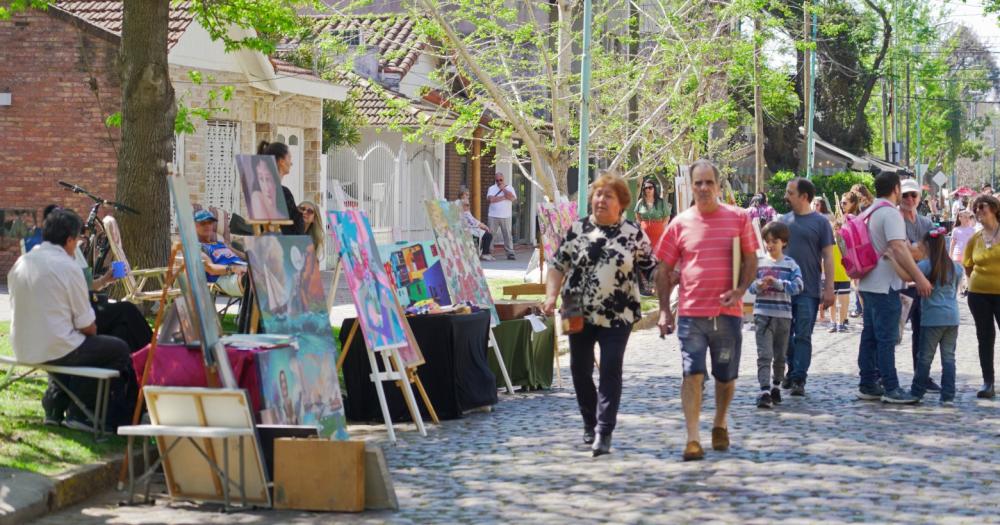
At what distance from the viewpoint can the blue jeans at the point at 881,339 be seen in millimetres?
12500

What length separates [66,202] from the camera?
74.8 ft

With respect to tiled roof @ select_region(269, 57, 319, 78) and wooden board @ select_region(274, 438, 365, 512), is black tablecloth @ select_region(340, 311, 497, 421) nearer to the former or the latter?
wooden board @ select_region(274, 438, 365, 512)

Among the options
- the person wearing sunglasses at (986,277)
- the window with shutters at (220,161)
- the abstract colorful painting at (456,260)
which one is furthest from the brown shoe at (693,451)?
the window with shutters at (220,161)

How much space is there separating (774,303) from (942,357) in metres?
1.46

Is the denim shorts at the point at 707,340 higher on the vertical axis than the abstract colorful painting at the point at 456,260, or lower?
lower

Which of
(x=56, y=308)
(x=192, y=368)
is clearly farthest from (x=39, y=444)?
(x=192, y=368)

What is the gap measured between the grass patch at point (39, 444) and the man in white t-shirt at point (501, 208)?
2501 cm

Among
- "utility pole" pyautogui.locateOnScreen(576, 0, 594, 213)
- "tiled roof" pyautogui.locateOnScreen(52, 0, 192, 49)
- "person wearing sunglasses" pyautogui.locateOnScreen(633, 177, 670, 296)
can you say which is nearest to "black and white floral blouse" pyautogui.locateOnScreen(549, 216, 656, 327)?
"utility pole" pyautogui.locateOnScreen(576, 0, 594, 213)

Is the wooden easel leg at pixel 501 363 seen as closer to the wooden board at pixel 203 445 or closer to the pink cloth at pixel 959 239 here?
the wooden board at pixel 203 445

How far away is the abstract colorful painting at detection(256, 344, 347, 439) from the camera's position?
8680 millimetres

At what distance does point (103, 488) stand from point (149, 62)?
22.7 feet

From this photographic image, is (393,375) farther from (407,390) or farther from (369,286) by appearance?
(369,286)

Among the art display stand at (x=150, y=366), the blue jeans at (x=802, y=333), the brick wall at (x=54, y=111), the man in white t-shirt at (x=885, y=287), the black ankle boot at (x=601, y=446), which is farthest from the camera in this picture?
the brick wall at (x=54, y=111)

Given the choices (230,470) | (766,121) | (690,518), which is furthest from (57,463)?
(766,121)
